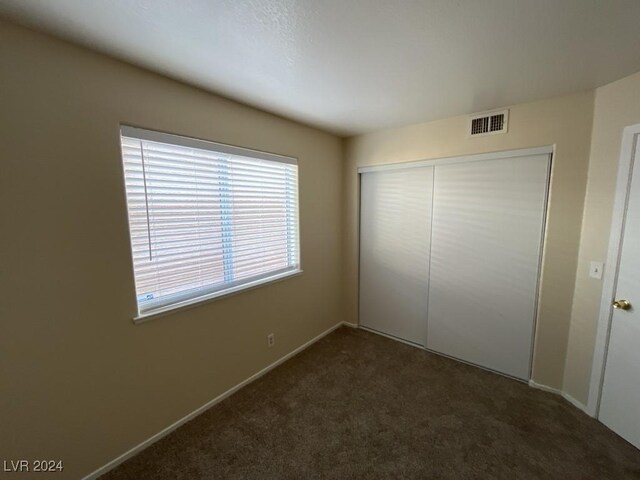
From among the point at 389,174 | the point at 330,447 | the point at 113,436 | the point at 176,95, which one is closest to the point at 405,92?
the point at 389,174

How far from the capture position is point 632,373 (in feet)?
5.33

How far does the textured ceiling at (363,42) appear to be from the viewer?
1.05m

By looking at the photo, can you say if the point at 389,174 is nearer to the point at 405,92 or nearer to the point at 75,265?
the point at 405,92

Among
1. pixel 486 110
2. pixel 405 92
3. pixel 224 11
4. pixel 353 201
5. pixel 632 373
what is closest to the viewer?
pixel 224 11

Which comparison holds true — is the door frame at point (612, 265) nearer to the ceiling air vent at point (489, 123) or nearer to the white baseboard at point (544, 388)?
the white baseboard at point (544, 388)

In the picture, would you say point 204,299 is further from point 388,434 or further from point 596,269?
point 596,269

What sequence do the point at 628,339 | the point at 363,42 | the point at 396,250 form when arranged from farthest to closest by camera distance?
the point at 396,250
the point at 628,339
the point at 363,42

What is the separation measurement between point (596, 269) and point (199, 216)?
9.16ft

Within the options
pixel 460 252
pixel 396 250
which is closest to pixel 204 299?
pixel 396 250

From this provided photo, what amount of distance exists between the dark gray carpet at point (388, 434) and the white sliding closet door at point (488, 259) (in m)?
0.30

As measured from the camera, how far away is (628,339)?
1646 millimetres

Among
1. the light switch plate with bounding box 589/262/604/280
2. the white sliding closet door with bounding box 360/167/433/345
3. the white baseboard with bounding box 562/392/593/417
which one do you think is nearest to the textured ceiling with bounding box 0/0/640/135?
the white sliding closet door with bounding box 360/167/433/345

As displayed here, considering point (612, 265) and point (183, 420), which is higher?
point (612, 265)

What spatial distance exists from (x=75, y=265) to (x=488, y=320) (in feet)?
9.92
